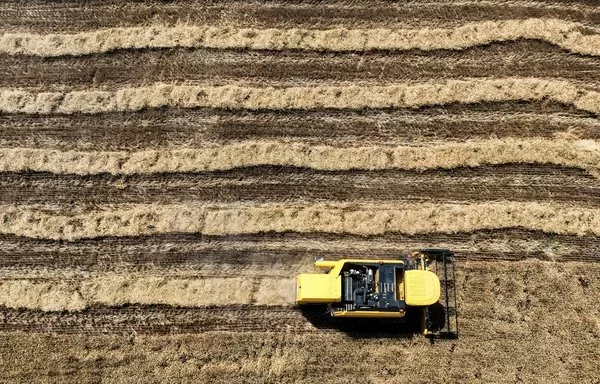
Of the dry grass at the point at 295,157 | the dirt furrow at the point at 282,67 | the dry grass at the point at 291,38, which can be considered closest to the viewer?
the dry grass at the point at 295,157

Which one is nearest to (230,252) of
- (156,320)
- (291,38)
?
(156,320)

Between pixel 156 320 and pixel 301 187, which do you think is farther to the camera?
pixel 301 187

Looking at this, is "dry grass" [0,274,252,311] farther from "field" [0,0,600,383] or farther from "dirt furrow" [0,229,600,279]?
"dirt furrow" [0,229,600,279]

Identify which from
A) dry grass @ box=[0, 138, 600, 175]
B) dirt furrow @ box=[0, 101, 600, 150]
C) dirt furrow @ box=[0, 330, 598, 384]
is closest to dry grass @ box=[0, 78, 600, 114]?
dirt furrow @ box=[0, 101, 600, 150]

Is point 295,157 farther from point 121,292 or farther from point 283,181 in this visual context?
point 121,292

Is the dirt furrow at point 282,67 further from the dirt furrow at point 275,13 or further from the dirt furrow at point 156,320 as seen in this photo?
the dirt furrow at point 156,320

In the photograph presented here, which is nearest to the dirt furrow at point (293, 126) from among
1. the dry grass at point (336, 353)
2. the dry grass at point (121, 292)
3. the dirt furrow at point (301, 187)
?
the dirt furrow at point (301, 187)
